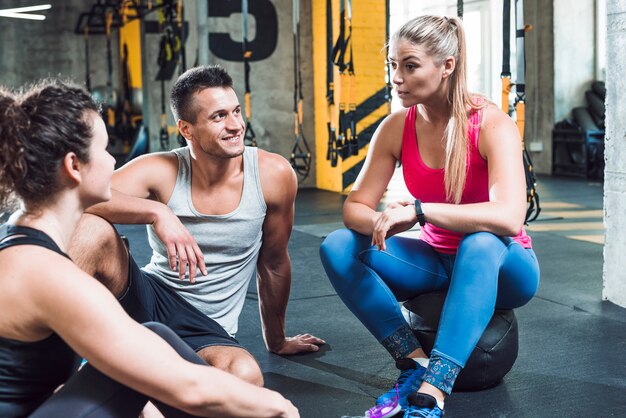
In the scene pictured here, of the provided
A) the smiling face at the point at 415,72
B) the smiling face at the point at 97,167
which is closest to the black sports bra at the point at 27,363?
the smiling face at the point at 97,167

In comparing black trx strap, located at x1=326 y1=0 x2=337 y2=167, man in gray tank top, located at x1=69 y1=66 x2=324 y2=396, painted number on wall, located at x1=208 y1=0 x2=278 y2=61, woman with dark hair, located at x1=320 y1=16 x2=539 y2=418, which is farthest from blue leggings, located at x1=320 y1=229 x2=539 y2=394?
painted number on wall, located at x1=208 y1=0 x2=278 y2=61

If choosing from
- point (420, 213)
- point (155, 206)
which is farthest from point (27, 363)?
point (420, 213)

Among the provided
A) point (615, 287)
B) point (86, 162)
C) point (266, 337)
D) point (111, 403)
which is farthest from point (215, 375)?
point (615, 287)

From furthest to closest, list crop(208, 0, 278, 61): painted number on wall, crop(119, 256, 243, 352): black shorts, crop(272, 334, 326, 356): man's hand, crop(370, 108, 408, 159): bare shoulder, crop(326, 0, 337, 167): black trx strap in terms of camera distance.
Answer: crop(208, 0, 278, 61): painted number on wall < crop(326, 0, 337, 167): black trx strap < crop(272, 334, 326, 356): man's hand < crop(370, 108, 408, 159): bare shoulder < crop(119, 256, 243, 352): black shorts

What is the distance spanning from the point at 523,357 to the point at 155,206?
1244 mm

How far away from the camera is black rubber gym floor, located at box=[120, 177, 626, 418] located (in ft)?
6.72

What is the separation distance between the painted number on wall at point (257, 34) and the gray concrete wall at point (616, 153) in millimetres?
5246

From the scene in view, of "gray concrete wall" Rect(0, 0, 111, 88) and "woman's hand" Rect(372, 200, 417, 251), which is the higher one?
"gray concrete wall" Rect(0, 0, 111, 88)

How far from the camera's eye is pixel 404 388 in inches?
77.7

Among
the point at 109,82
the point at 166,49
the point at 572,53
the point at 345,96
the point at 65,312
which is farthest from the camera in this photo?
the point at 109,82

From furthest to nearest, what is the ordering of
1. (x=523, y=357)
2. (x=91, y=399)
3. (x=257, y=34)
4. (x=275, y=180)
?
(x=257, y=34) → (x=523, y=357) → (x=275, y=180) → (x=91, y=399)

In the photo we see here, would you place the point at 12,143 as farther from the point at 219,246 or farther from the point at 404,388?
the point at 404,388

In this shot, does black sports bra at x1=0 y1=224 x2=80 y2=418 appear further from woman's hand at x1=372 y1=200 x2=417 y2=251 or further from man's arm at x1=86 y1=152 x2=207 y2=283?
woman's hand at x1=372 y1=200 x2=417 y2=251

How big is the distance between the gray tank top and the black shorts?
5cm
